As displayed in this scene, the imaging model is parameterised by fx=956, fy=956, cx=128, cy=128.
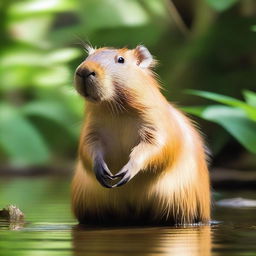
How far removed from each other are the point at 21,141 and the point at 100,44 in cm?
153

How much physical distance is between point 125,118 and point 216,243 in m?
1.10

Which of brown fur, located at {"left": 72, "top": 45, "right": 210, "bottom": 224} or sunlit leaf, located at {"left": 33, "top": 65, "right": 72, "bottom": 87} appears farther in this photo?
sunlit leaf, located at {"left": 33, "top": 65, "right": 72, "bottom": 87}

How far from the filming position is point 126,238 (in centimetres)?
348

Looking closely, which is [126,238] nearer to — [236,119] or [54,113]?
[236,119]

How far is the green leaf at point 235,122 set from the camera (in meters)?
6.09

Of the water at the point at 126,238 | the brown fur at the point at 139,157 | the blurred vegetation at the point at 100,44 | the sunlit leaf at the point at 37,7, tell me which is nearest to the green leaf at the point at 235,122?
the water at the point at 126,238

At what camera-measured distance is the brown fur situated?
13.7 feet

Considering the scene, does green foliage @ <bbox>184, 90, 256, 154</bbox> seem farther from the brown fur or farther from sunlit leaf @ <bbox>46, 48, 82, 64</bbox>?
sunlit leaf @ <bbox>46, 48, 82, 64</bbox>

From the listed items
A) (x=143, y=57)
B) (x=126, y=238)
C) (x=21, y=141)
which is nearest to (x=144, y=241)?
(x=126, y=238)

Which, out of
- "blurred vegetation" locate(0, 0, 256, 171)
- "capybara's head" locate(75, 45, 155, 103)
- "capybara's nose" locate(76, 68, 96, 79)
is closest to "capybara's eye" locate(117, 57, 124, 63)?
"capybara's head" locate(75, 45, 155, 103)

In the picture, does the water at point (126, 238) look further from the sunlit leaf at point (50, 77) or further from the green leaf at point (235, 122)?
the sunlit leaf at point (50, 77)

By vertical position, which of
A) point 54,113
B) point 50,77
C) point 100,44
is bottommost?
point 54,113

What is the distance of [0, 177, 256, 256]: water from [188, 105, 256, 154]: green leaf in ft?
3.49

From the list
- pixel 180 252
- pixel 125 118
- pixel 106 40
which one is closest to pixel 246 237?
pixel 180 252
